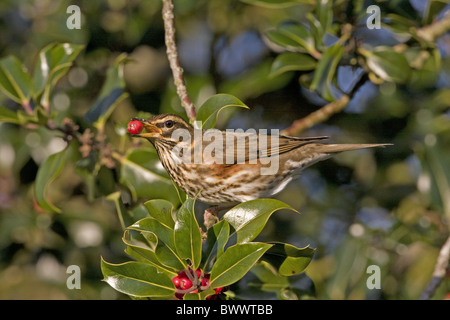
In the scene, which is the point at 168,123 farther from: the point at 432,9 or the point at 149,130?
the point at 432,9

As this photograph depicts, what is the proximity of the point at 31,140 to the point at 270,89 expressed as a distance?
4.48 feet

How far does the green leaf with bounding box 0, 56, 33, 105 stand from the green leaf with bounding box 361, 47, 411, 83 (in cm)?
175

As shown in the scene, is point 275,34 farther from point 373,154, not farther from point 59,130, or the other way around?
point 59,130

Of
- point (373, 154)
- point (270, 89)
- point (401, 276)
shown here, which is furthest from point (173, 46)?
point (401, 276)

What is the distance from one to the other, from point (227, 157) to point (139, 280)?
2.52 feet

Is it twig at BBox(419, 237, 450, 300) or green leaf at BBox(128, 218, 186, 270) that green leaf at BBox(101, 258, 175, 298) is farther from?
twig at BBox(419, 237, 450, 300)

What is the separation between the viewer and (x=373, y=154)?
314 centimetres

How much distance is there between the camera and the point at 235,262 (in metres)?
1.88

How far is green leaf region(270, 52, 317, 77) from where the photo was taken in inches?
109

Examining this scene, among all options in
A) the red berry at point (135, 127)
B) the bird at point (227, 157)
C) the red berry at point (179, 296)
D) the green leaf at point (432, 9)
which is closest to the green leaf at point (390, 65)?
the green leaf at point (432, 9)

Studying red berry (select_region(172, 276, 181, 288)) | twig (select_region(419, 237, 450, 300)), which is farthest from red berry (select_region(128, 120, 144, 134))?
twig (select_region(419, 237, 450, 300))

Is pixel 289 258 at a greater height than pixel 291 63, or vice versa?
pixel 291 63

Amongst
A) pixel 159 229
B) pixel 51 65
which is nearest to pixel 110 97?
pixel 51 65

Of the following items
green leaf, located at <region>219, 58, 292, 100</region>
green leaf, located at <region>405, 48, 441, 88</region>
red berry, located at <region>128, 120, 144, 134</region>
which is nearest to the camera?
red berry, located at <region>128, 120, 144, 134</region>
